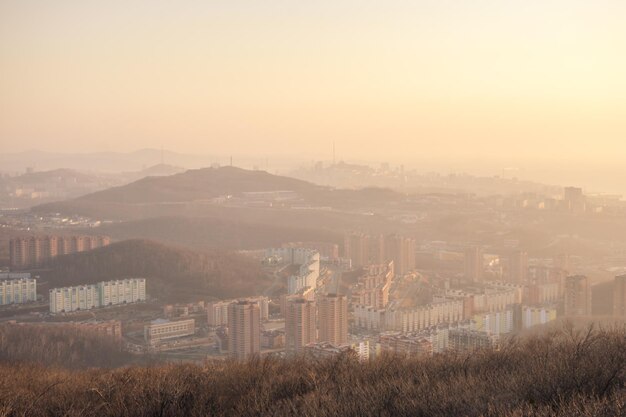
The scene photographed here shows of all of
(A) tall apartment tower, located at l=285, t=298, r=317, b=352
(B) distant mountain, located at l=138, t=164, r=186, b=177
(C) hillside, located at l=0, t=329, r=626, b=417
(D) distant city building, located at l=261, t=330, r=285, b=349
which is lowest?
(D) distant city building, located at l=261, t=330, r=285, b=349

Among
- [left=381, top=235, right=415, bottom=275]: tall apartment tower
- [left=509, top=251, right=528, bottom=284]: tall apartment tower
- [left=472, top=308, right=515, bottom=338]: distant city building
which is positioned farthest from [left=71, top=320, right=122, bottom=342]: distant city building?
[left=509, top=251, right=528, bottom=284]: tall apartment tower

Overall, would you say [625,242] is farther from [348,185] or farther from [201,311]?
[348,185]

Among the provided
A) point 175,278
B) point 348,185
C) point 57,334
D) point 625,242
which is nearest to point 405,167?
point 348,185

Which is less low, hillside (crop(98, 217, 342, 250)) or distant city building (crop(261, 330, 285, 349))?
hillside (crop(98, 217, 342, 250))

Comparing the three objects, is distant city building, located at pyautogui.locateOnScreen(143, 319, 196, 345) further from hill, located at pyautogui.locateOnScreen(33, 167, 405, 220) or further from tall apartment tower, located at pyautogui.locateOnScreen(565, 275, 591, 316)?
hill, located at pyautogui.locateOnScreen(33, 167, 405, 220)

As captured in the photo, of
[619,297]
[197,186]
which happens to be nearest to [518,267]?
[619,297]

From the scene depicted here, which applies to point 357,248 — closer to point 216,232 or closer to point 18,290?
point 216,232
